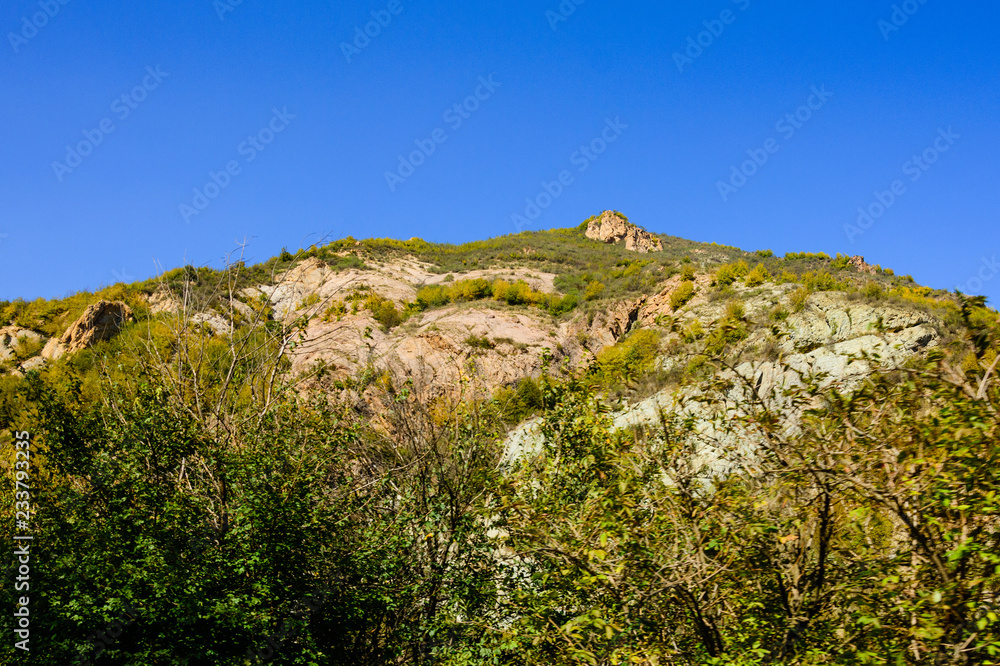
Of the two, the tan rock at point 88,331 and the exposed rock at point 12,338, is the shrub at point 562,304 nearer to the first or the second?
the tan rock at point 88,331

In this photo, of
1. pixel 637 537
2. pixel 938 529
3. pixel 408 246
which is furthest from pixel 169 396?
pixel 408 246

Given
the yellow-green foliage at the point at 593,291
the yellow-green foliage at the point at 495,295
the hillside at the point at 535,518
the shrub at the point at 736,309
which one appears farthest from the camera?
the yellow-green foliage at the point at 593,291

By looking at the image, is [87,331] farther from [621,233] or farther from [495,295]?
[621,233]

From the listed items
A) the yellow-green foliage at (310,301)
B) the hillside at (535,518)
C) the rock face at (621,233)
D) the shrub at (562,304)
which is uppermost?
the rock face at (621,233)

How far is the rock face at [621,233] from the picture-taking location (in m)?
53.2

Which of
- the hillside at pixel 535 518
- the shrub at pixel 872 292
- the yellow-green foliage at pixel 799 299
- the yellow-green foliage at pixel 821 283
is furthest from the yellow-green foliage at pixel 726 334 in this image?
the yellow-green foliage at pixel 821 283

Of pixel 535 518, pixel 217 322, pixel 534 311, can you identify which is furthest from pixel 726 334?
pixel 534 311

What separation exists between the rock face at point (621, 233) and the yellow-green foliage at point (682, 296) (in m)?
25.8

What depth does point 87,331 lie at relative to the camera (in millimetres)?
21609

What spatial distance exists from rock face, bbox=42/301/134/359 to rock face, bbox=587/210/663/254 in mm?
39653

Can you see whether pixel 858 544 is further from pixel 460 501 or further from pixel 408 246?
pixel 408 246

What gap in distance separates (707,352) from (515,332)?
851 inches

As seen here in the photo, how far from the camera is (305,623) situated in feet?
16.7

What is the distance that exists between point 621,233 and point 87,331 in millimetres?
43336
